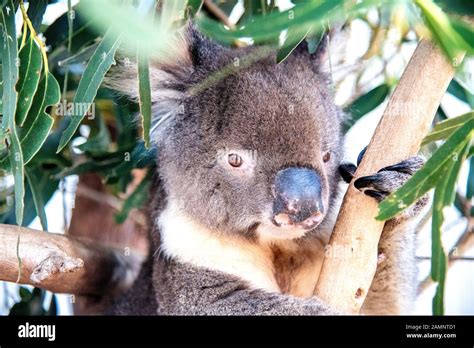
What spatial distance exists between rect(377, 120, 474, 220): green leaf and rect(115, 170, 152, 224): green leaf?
4.57 ft

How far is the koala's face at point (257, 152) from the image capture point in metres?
2.10

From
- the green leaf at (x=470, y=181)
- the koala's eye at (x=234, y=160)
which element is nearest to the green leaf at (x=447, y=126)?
the green leaf at (x=470, y=181)

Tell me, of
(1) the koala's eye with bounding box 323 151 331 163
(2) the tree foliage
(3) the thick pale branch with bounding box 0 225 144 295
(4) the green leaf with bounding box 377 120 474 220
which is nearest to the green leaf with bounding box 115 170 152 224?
(2) the tree foliage

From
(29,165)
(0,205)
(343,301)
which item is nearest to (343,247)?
(343,301)

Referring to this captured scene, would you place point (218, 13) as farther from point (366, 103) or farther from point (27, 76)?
point (27, 76)

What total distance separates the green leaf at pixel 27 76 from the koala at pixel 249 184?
344mm

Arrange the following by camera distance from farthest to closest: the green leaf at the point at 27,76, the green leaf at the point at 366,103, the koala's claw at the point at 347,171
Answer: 1. the green leaf at the point at 366,103
2. the koala's claw at the point at 347,171
3. the green leaf at the point at 27,76

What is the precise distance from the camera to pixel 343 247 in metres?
2.01

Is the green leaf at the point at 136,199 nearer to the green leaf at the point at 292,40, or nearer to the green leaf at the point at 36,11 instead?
the green leaf at the point at 36,11

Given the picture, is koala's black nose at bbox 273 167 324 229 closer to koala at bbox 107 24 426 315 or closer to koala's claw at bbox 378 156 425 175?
koala at bbox 107 24 426 315

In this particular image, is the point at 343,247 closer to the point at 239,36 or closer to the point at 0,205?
the point at 239,36

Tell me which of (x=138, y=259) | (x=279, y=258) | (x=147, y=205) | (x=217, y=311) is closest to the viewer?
(x=217, y=311)

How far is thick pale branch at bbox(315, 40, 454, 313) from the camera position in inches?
77.9
